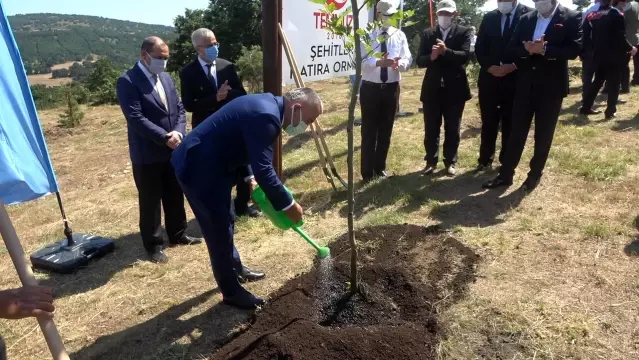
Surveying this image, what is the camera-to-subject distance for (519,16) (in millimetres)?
4898

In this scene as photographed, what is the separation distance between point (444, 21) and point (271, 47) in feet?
6.57

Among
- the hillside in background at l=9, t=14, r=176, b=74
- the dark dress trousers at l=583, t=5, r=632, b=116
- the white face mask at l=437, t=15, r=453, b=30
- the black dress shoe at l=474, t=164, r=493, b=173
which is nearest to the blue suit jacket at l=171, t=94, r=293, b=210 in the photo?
the white face mask at l=437, t=15, r=453, b=30

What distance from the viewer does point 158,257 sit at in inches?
167

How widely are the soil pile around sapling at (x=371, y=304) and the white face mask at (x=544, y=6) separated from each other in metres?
2.42

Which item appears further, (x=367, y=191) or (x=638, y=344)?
(x=367, y=191)

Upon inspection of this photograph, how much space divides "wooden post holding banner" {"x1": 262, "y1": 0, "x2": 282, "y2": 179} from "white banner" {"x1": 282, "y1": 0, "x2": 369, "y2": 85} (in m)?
0.33

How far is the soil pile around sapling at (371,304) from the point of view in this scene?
272 cm

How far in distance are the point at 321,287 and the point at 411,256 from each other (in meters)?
0.87

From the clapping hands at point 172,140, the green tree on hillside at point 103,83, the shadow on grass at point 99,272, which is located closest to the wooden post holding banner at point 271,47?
the clapping hands at point 172,140

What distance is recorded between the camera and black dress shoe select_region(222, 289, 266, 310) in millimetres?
3301

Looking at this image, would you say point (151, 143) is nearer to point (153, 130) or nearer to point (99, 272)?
point (153, 130)

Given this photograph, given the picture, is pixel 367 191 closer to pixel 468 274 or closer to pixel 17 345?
pixel 468 274

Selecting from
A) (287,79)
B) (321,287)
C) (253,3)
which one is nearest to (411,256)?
(321,287)

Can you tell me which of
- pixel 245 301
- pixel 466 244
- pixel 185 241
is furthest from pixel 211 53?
pixel 466 244
